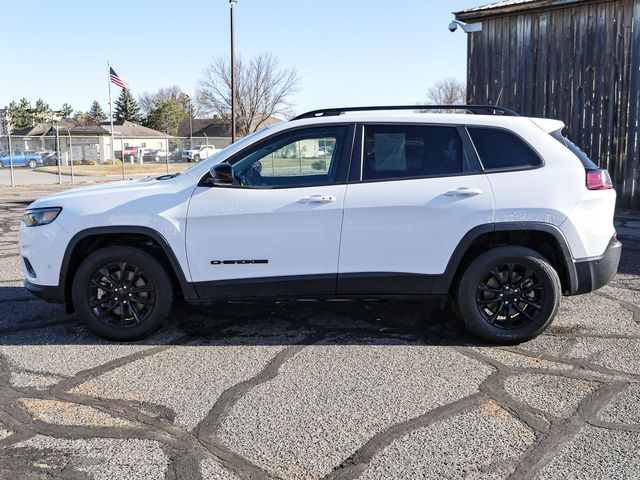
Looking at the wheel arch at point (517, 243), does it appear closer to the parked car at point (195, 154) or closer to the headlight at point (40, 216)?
the headlight at point (40, 216)

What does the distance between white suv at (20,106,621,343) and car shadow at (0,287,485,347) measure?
0.38m

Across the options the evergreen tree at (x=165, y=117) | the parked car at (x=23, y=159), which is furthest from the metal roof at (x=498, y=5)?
the evergreen tree at (x=165, y=117)

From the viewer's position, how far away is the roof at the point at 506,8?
13836 millimetres

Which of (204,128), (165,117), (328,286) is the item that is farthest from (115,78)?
(165,117)

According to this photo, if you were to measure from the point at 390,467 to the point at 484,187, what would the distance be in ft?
8.03

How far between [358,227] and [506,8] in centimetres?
1186

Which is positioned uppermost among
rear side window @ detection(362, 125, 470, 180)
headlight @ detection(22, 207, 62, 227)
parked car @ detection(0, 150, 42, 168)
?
parked car @ detection(0, 150, 42, 168)

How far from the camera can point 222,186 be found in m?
4.77

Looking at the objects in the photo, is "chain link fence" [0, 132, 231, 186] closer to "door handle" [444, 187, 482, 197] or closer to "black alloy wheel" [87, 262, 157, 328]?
"black alloy wheel" [87, 262, 157, 328]

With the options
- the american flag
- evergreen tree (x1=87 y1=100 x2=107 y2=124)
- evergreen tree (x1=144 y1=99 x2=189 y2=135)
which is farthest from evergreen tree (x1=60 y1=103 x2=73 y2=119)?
the american flag

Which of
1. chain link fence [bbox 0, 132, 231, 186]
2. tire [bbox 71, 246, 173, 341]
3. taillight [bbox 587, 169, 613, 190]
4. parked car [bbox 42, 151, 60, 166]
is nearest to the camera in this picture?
taillight [bbox 587, 169, 613, 190]

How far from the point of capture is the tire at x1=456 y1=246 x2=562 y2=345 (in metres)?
4.74

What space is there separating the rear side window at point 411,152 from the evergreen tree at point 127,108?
338ft

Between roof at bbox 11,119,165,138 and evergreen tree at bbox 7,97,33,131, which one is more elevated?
evergreen tree at bbox 7,97,33,131
